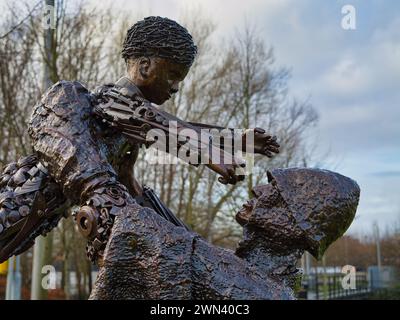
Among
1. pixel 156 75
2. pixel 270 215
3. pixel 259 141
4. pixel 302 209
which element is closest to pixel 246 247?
pixel 270 215

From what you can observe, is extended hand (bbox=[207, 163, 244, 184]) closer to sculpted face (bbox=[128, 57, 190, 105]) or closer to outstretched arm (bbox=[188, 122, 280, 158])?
outstretched arm (bbox=[188, 122, 280, 158])

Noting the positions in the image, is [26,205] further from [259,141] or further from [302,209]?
[302,209]

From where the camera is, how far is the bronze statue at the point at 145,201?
1680 millimetres

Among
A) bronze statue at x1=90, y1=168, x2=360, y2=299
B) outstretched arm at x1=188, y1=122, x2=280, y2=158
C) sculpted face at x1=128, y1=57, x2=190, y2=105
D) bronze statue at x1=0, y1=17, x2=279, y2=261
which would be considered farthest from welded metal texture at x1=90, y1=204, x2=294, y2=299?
sculpted face at x1=128, y1=57, x2=190, y2=105

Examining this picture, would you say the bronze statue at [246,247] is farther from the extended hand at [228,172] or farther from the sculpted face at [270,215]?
the extended hand at [228,172]

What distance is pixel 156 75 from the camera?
2.29 metres

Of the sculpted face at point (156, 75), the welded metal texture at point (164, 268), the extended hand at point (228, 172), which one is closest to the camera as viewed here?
the welded metal texture at point (164, 268)

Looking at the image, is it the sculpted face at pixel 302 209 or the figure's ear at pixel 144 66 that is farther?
the figure's ear at pixel 144 66

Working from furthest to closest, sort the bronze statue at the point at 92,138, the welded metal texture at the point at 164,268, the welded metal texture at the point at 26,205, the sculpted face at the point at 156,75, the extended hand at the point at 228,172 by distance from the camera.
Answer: the sculpted face at the point at 156,75
the welded metal texture at the point at 26,205
the bronze statue at the point at 92,138
the extended hand at the point at 228,172
the welded metal texture at the point at 164,268

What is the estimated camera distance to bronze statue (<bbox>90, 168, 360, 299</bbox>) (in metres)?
1.66

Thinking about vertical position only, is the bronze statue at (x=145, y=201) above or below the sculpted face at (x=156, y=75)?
below

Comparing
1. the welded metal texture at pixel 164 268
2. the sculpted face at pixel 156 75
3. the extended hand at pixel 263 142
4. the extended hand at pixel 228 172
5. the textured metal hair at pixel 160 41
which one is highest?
the textured metal hair at pixel 160 41

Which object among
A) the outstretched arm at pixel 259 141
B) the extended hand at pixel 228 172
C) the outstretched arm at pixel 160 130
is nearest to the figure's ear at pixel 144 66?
the outstretched arm at pixel 160 130

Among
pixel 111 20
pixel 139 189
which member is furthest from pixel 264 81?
pixel 139 189
